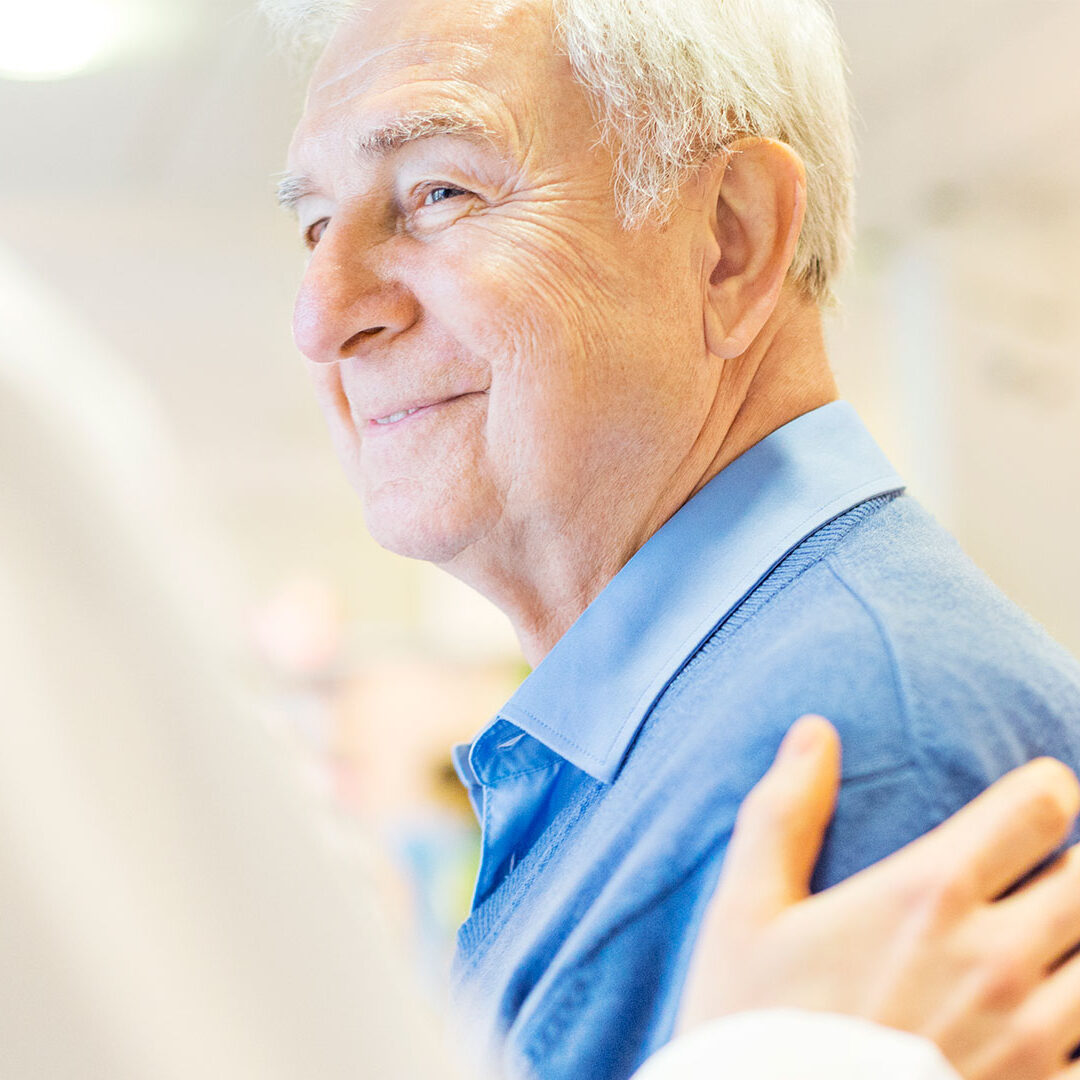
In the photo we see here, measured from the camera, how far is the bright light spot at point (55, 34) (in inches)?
102

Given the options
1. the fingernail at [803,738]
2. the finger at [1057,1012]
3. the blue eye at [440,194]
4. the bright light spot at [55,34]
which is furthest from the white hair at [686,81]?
the bright light spot at [55,34]

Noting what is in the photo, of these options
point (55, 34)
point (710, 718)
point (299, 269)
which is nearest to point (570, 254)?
point (710, 718)

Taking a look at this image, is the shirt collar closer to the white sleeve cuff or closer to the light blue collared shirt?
the light blue collared shirt

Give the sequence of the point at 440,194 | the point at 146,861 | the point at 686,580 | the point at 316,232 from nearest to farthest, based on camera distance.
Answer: the point at 146,861
the point at 686,580
the point at 440,194
the point at 316,232

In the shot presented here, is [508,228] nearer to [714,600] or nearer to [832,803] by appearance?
[714,600]

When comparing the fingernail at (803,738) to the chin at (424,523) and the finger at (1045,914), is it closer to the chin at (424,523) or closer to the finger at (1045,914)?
the finger at (1045,914)

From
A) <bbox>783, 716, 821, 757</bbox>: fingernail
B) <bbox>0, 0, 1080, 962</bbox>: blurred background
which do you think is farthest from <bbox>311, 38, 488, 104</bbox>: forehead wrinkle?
<bbox>0, 0, 1080, 962</bbox>: blurred background

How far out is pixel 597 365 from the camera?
817mm

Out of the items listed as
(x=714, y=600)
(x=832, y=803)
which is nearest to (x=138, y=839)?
(x=832, y=803)

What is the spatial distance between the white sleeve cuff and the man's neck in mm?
455

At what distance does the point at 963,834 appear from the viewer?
50 centimetres

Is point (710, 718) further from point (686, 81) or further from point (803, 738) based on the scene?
point (686, 81)

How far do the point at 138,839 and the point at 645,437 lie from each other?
64cm

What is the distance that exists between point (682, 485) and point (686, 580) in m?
0.09
